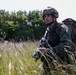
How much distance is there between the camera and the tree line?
179 feet

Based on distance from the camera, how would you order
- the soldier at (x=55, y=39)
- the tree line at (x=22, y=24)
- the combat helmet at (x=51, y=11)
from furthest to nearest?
the tree line at (x=22, y=24) → the combat helmet at (x=51, y=11) → the soldier at (x=55, y=39)

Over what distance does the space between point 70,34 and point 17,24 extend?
53820 mm

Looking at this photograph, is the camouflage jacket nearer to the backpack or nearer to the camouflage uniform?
the camouflage uniform

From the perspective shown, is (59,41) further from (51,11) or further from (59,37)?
(51,11)

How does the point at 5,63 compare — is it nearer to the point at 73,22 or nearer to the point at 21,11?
the point at 73,22

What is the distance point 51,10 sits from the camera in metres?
5.00

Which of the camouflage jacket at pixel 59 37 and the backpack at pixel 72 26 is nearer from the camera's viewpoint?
the camouflage jacket at pixel 59 37

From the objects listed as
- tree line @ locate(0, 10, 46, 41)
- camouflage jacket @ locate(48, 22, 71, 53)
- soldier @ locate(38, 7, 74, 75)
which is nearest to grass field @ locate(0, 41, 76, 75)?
soldier @ locate(38, 7, 74, 75)

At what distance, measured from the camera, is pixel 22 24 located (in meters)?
59.6

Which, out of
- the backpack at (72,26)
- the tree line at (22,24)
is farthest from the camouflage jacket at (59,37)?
the tree line at (22,24)

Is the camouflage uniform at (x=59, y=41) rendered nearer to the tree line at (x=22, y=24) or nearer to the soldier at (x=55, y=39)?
the soldier at (x=55, y=39)

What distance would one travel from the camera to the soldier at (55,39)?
4.59 m

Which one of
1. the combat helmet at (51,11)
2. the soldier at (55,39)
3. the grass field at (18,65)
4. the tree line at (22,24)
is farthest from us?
the tree line at (22,24)

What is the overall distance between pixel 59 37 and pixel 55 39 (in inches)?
2.8
